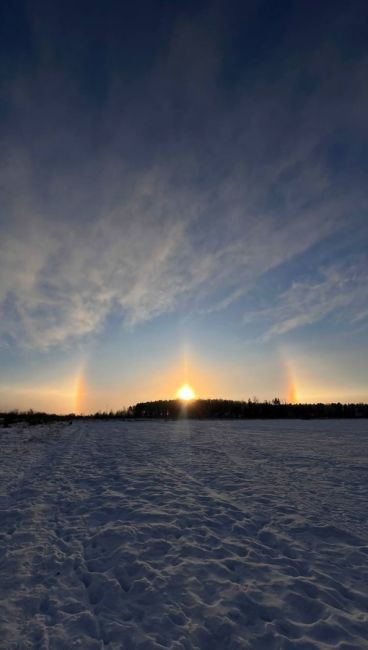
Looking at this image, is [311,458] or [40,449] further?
[40,449]

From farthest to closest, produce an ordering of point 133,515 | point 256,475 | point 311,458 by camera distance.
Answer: point 311,458, point 256,475, point 133,515

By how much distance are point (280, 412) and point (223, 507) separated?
544ft

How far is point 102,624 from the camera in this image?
5.89 m

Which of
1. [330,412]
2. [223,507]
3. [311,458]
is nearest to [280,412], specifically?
[330,412]

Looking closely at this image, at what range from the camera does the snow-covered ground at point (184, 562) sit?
18.7 feet

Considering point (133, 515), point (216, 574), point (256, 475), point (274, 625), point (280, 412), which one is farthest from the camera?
point (280, 412)

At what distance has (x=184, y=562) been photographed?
7.96 metres

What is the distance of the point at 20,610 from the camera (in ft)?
20.1

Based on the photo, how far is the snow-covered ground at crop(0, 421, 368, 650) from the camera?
18.7 ft

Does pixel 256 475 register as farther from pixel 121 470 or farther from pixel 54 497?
pixel 54 497

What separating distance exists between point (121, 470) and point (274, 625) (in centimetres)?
1283

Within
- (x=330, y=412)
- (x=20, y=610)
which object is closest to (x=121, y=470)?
(x=20, y=610)

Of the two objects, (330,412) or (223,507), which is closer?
(223,507)

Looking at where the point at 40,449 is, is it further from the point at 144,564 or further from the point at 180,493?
the point at 144,564
